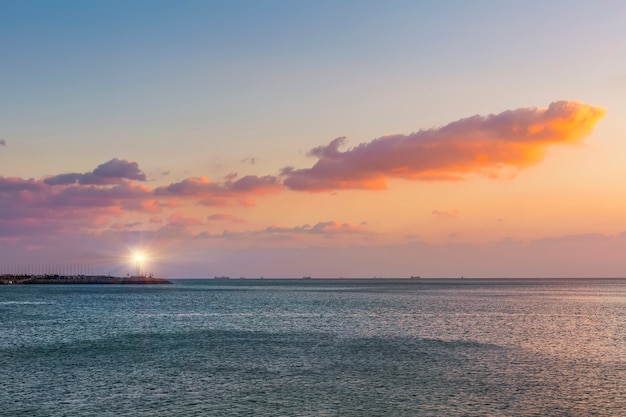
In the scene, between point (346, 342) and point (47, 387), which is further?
point (346, 342)

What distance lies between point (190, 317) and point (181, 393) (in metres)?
83.1

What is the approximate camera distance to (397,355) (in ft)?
233

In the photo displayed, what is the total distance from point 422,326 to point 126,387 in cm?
6647

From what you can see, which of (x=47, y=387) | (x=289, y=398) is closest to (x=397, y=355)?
Answer: (x=289, y=398)

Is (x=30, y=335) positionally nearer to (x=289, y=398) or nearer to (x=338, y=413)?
(x=289, y=398)

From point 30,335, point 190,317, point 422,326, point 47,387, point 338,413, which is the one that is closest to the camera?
point 338,413

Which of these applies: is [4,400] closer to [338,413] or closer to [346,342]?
[338,413]

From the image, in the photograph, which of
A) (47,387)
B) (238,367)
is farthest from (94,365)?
(238,367)

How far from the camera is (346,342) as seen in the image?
277 ft

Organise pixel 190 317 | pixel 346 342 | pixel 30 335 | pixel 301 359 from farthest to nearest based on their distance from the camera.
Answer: pixel 190 317 < pixel 30 335 < pixel 346 342 < pixel 301 359

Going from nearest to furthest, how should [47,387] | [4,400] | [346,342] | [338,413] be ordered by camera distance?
1. [338,413]
2. [4,400]
3. [47,387]
4. [346,342]

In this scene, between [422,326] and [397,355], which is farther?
[422,326]

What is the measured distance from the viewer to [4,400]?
4750 cm

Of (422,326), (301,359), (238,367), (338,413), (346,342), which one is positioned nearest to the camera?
(338,413)
